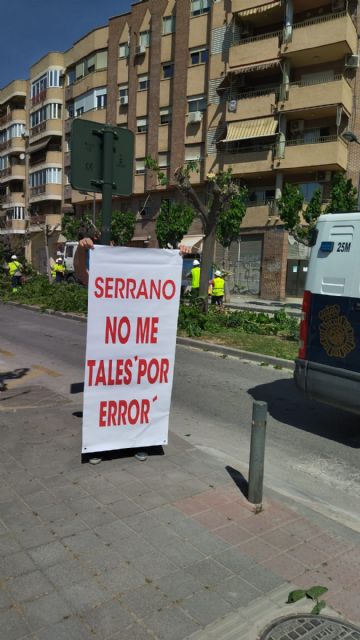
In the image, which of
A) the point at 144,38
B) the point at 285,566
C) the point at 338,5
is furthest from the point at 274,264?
→ the point at 285,566

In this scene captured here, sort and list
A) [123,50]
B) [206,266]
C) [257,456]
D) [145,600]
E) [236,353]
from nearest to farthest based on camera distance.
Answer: [145,600]
[257,456]
[236,353]
[206,266]
[123,50]

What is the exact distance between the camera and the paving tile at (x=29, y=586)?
2.84 m

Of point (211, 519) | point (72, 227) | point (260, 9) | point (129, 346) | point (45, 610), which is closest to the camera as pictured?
point (45, 610)

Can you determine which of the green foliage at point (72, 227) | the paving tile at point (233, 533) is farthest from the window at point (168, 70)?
the paving tile at point (233, 533)

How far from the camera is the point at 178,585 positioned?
2996 millimetres

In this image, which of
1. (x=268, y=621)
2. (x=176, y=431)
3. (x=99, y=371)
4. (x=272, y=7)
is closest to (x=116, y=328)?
(x=99, y=371)

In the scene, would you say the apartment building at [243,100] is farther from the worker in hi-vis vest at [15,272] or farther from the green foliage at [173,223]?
the worker in hi-vis vest at [15,272]

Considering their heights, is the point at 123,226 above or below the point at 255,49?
below

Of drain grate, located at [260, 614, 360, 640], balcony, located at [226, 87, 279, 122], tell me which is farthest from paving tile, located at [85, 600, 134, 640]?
balcony, located at [226, 87, 279, 122]

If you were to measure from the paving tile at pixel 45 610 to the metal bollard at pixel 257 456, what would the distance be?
66.1 inches

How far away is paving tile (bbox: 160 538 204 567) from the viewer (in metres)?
3.22

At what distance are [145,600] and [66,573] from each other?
0.50m

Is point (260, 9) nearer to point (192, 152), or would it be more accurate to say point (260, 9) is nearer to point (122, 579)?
point (192, 152)

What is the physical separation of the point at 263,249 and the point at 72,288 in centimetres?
1522
